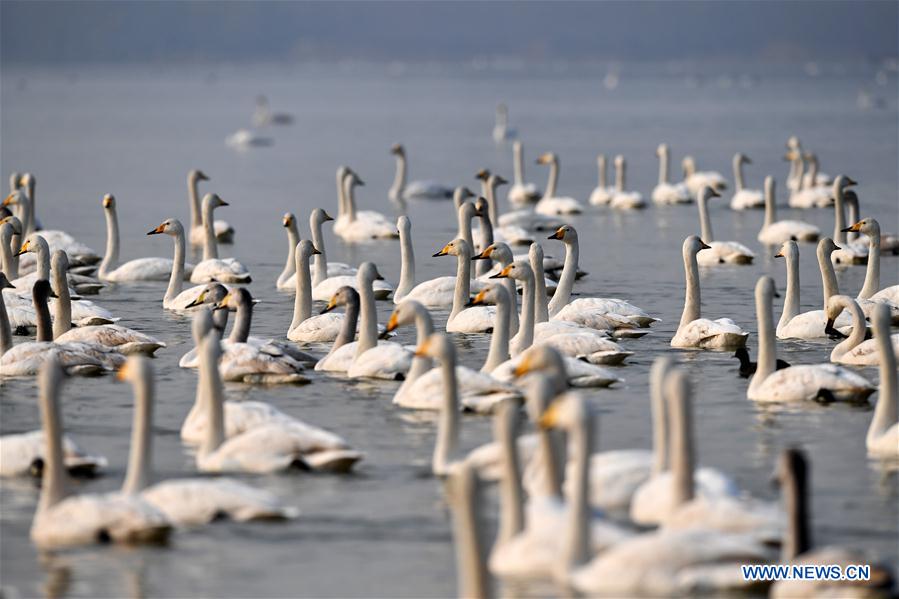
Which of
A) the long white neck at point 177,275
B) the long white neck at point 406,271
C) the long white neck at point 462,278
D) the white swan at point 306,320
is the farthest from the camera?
the long white neck at point 177,275

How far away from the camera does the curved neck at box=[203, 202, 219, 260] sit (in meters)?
26.0

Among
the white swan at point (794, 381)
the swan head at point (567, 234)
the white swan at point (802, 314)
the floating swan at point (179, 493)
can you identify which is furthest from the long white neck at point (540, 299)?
the floating swan at point (179, 493)

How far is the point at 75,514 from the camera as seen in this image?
440 inches

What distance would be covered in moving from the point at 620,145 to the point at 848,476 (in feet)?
173

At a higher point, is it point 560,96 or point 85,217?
point 560,96

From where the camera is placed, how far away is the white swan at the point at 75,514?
1112 cm

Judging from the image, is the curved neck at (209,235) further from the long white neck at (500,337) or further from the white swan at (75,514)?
the white swan at (75,514)

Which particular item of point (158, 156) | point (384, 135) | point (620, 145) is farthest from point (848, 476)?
point (384, 135)

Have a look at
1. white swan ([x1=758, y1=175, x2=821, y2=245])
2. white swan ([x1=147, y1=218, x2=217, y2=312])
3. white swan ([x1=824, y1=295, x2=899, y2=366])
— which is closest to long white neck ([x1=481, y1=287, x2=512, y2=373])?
white swan ([x1=824, y1=295, x2=899, y2=366])

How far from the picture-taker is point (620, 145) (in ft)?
214

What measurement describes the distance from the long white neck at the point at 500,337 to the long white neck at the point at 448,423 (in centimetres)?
307

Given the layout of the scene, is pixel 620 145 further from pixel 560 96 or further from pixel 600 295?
pixel 560 96

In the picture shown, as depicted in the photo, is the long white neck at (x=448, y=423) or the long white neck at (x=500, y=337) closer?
the long white neck at (x=448, y=423)

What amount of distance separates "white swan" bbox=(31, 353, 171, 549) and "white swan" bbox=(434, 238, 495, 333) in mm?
8504
